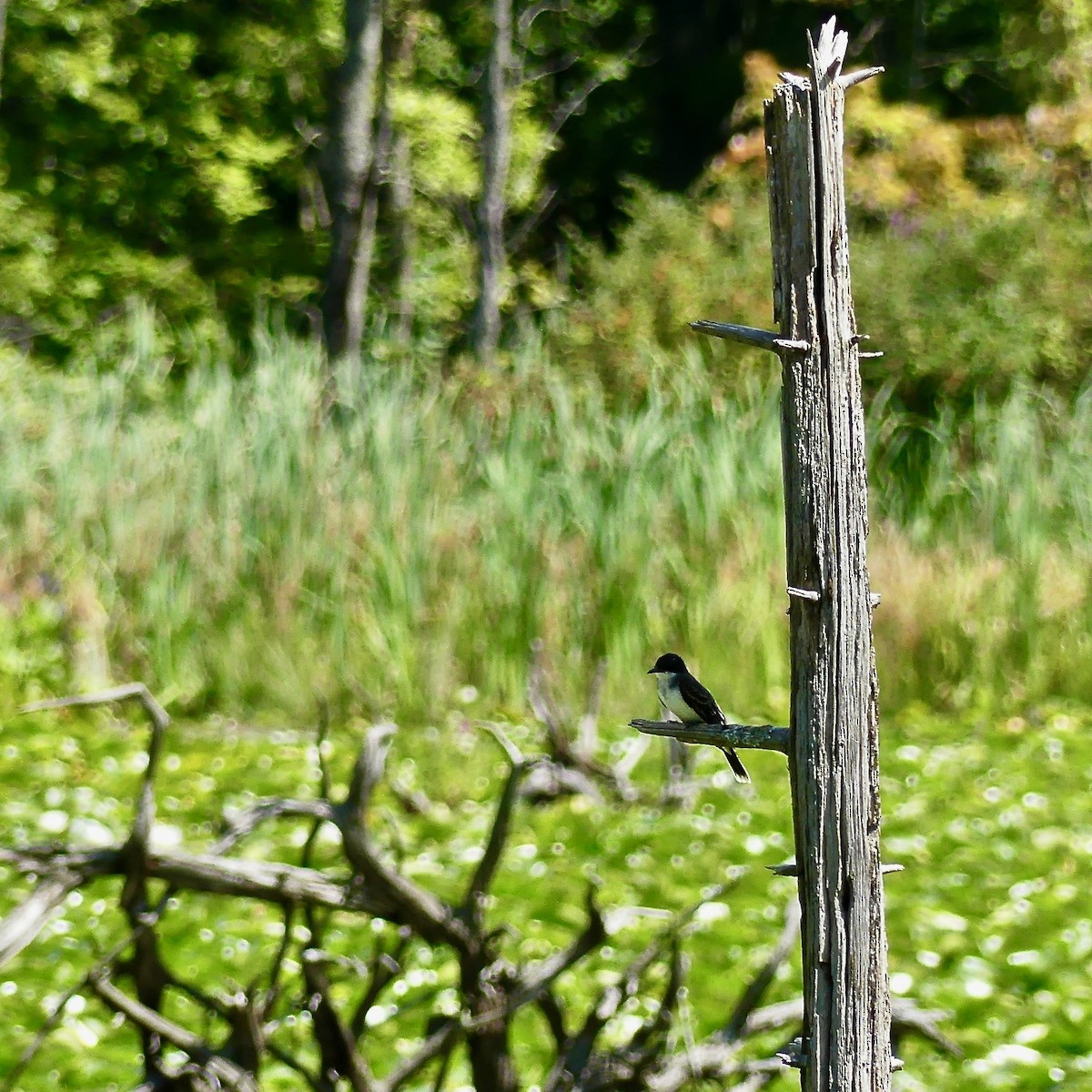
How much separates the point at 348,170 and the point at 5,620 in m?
5.84

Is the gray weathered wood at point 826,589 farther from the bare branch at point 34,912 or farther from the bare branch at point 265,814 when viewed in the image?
the bare branch at point 34,912

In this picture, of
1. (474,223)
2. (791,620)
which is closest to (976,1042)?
(791,620)

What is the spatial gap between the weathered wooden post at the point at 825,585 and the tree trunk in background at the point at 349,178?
962 centimetres

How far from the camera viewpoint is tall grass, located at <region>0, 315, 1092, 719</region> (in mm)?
6203

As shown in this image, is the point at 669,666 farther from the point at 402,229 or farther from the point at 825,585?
the point at 402,229

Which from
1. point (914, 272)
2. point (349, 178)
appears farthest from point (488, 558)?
point (349, 178)

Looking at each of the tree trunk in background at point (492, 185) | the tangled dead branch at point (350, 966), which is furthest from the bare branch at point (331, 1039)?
the tree trunk in background at point (492, 185)

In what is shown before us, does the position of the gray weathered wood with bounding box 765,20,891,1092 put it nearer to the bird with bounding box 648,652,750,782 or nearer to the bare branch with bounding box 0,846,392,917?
the bird with bounding box 648,652,750,782

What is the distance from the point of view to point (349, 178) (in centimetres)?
1132

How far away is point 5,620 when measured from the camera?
249 inches

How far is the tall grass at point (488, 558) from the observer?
244 inches

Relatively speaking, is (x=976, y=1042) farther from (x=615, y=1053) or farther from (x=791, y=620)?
(x=791, y=620)

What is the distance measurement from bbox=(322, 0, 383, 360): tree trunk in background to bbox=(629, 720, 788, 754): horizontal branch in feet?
31.5

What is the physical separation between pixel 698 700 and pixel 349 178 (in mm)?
9833
